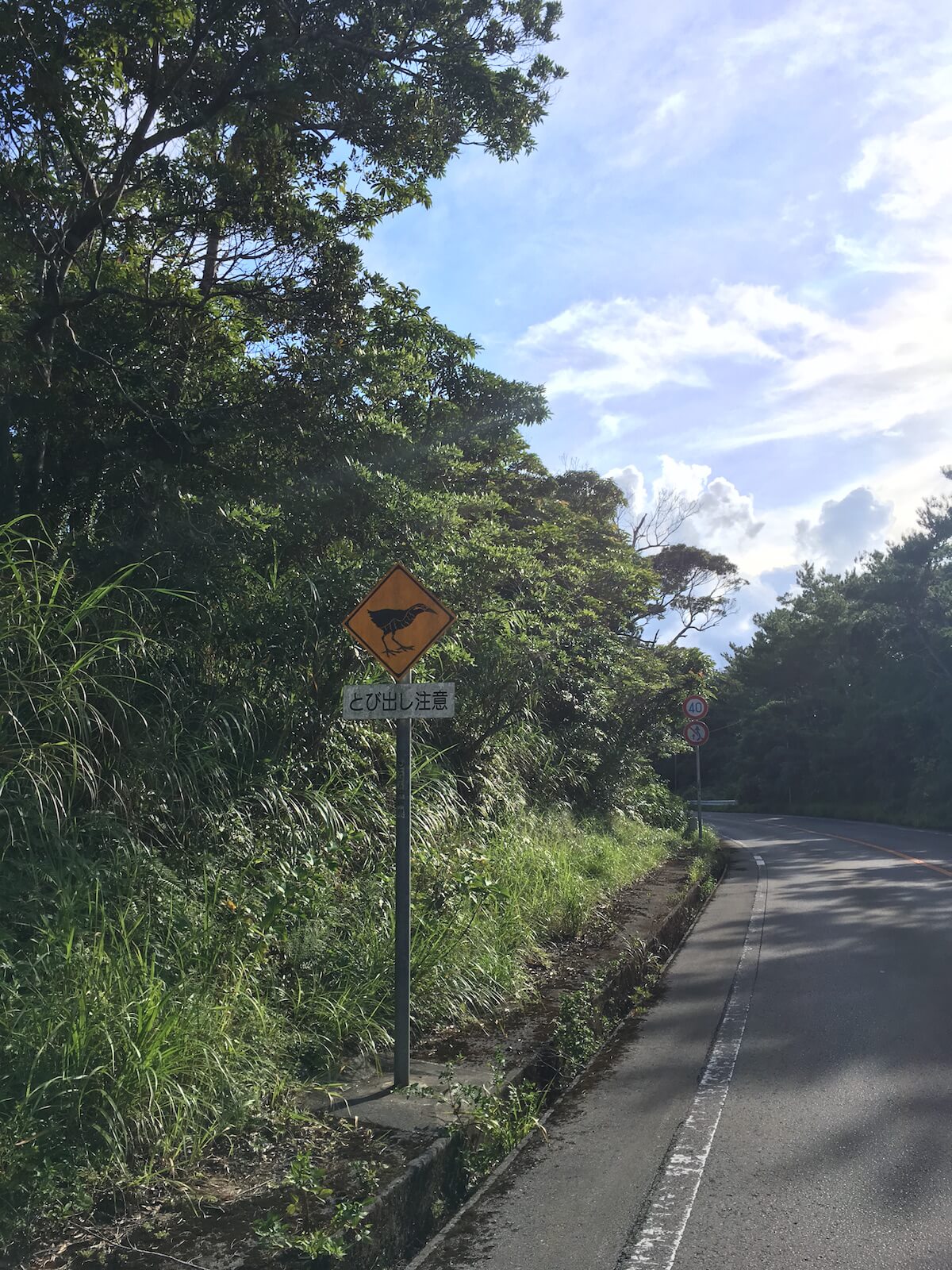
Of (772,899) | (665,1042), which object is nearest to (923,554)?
(772,899)

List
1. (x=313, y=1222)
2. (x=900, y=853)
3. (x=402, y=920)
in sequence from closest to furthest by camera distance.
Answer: (x=313, y=1222), (x=402, y=920), (x=900, y=853)

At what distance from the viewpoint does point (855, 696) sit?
47.9 meters

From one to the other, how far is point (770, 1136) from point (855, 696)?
46.8 m

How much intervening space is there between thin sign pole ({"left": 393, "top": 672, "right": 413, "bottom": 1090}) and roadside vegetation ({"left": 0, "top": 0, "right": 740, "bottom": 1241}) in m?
0.43

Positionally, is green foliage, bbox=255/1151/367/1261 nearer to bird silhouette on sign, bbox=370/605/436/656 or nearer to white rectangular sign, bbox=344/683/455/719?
white rectangular sign, bbox=344/683/455/719

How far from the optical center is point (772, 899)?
518 inches

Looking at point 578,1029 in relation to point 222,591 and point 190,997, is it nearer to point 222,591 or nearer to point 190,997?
point 190,997

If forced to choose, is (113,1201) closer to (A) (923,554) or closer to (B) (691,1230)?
(B) (691,1230)

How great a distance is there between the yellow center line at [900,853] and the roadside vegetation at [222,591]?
797 cm

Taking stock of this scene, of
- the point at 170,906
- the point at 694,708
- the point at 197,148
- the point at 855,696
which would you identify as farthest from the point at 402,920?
the point at 855,696

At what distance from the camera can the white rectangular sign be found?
203 inches

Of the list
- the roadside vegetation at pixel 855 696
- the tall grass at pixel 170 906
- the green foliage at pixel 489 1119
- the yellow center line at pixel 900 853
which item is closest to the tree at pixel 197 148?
the tall grass at pixel 170 906

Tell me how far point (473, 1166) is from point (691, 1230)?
1073 millimetres

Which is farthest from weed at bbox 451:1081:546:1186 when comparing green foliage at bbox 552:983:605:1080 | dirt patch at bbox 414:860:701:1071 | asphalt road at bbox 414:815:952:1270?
green foliage at bbox 552:983:605:1080
